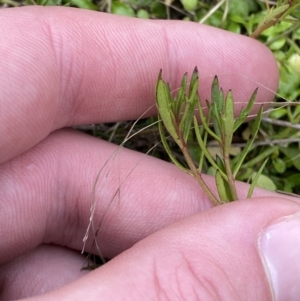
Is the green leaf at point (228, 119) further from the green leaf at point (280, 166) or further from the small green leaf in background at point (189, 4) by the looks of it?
the small green leaf in background at point (189, 4)

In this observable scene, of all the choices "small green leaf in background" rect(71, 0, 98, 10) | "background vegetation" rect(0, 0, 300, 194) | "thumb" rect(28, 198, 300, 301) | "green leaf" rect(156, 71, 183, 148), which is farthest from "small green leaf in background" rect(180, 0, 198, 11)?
"thumb" rect(28, 198, 300, 301)

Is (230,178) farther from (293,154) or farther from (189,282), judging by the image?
(293,154)

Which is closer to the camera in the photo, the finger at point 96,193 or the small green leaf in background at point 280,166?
the finger at point 96,193

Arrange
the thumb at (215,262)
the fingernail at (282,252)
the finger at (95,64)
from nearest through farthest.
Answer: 1. the thumb at (215,262)
2. the fingernail at (282,252)
3. the finger at (95,64)

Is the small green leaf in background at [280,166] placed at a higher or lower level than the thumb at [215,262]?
lower

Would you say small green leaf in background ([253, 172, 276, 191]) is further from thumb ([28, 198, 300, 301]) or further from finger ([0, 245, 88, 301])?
finger ([0, 245, 88, 301])

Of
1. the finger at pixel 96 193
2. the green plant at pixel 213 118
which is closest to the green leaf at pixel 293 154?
the finger at pixel 96 193

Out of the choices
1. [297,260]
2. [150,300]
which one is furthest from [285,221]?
[150,300]
